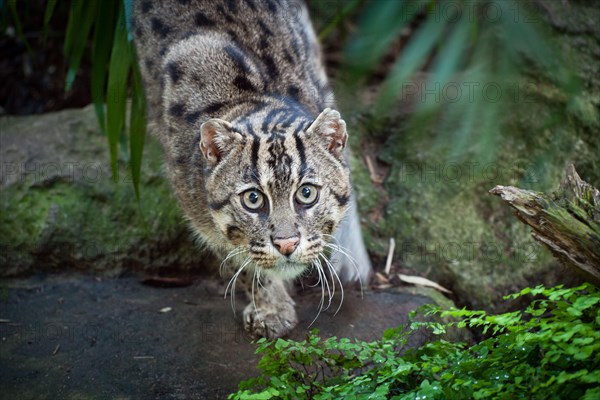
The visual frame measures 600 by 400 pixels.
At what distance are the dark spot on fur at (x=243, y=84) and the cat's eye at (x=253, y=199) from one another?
1044 millimetres

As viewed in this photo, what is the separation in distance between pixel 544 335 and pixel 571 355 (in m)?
0.14

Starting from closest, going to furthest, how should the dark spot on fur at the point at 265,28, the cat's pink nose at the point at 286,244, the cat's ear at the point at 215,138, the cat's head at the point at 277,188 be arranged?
the cat's pink nose at the point at 286,244, the cat's head at the point at 277,188, the cat's ear at the point at 215,138, the dark spot on fur at the point at 265,28

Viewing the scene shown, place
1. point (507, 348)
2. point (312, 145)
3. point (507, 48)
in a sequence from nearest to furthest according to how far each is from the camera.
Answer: point (507, 48) → point (507, 348) → point (312, 145)

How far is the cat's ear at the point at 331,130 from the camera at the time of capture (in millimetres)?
4809

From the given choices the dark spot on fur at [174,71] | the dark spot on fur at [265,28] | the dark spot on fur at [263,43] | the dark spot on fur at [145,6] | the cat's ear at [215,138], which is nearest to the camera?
the cat's ear at [215,138]

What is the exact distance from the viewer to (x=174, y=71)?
5.64m

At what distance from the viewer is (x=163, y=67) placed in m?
5.76

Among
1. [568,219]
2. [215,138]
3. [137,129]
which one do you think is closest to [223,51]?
[215,138]

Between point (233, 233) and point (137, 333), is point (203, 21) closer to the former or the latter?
point (233, 233)

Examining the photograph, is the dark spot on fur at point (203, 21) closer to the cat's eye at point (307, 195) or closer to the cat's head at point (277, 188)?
the cat's head at point (277, 188)

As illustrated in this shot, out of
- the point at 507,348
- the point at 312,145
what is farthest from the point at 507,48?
the point at 312,145

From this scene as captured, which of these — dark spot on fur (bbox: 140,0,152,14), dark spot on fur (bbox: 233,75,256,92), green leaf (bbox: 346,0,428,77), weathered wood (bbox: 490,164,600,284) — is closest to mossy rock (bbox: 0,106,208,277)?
dark spot on fur (bbox: 140,0,152,14)

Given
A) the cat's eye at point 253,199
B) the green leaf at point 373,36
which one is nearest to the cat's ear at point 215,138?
the cat's eye at point 253,199

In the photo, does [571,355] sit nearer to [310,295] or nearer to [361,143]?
[310,295]
